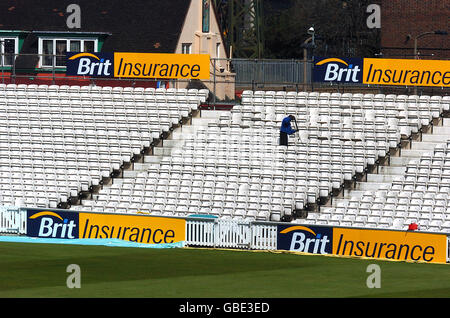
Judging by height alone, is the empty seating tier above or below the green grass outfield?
above

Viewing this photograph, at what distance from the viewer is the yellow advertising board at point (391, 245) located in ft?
91.5

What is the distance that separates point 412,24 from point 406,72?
26.9 meters

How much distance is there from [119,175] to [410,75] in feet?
37.2

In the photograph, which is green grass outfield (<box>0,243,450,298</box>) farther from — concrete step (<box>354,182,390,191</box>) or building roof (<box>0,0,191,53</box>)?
building roof (<box>0,0,191,53</box>)

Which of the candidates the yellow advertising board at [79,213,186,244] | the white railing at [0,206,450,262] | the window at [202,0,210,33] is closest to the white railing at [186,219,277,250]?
the white railing at [0,206,450,262]

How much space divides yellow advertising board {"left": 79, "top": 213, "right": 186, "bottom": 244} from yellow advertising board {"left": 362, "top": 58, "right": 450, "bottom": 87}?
1056 cm

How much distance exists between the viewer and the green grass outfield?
70.0ft

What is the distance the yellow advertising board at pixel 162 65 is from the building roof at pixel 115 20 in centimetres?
901

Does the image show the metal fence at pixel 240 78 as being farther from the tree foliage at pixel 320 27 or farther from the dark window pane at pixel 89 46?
the tree foliage at pixel 320 27

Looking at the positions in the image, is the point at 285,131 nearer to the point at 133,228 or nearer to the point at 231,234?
the point at 231,234

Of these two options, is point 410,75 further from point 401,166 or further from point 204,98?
point 204,98

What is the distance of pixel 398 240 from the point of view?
92.6ft

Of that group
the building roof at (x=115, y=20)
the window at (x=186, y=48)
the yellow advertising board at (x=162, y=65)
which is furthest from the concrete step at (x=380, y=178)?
the window at (x=186, y=48)

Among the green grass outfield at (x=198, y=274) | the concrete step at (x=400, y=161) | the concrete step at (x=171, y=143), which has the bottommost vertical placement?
the green grass outfield at (x=198, y=274)
